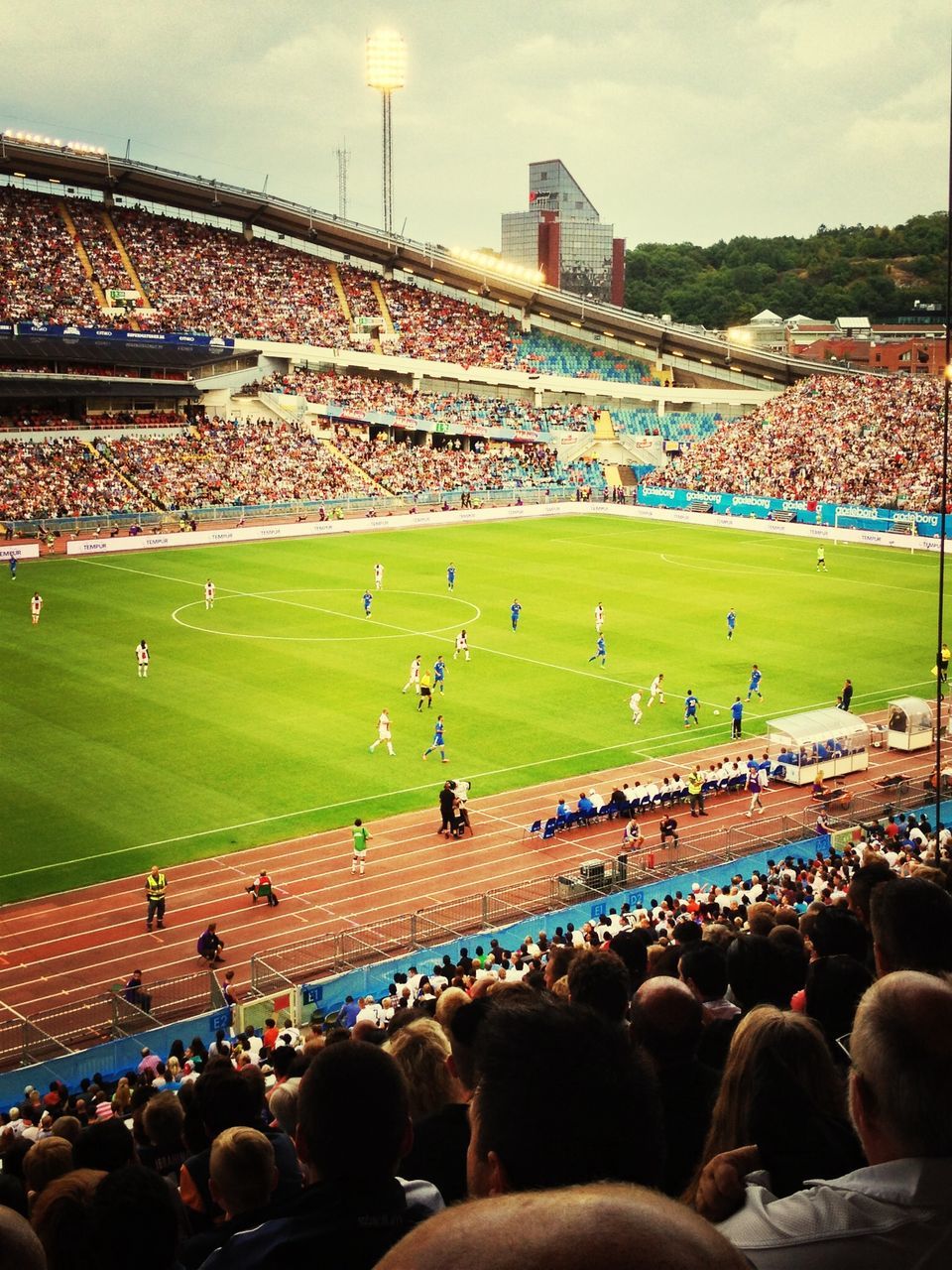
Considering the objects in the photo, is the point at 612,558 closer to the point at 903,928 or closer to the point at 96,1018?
the point at 96,1018

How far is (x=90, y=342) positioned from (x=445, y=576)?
117ft

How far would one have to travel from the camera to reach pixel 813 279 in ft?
554

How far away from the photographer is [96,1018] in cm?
2031

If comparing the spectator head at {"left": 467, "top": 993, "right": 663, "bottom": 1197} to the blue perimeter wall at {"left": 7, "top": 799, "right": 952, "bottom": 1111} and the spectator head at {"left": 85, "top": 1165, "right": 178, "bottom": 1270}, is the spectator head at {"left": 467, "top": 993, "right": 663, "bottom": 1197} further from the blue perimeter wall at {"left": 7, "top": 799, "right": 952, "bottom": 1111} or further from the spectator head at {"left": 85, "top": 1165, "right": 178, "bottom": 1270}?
the blue perimeter wall at {"left": 7, "top": 799, "right": 952, "bottom": 1111}

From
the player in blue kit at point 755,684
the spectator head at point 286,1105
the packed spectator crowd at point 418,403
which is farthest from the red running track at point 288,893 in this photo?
the packed spectator crowd at point 418,403

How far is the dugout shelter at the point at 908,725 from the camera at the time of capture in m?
34.8

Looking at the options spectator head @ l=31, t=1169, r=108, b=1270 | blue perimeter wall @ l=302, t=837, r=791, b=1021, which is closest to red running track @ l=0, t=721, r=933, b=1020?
blue perimeter wall @ l=302, t=837, r=791, b=1021

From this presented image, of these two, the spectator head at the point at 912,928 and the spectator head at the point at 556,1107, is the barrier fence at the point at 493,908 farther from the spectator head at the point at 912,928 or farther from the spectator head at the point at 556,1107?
the spectator head at the point at 556,1107

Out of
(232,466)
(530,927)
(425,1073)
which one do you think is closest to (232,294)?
(232,466)

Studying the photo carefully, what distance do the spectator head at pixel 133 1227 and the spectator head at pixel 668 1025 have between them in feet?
8.71

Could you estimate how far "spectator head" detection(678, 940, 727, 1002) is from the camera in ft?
28.8

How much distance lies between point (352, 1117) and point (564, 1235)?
7.96 ft

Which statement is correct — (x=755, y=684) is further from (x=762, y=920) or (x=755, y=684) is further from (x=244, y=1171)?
(x=244, y=1171)

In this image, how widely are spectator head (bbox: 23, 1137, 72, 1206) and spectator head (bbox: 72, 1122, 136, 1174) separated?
15cm
